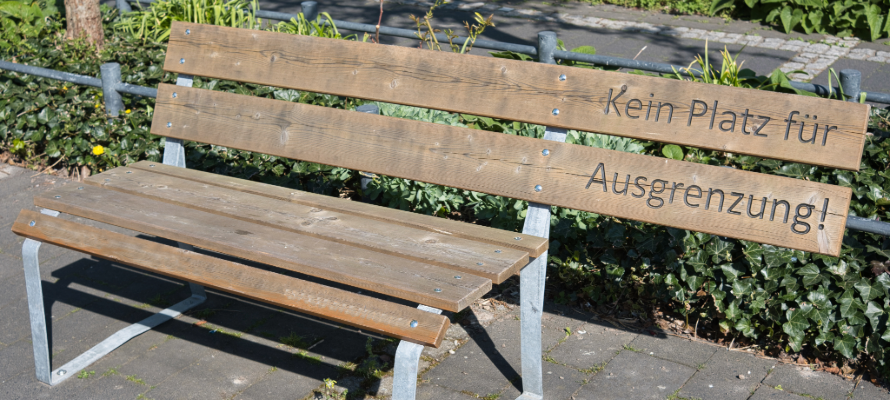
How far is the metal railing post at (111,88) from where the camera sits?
4523 millimetres

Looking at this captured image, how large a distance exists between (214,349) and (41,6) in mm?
5265

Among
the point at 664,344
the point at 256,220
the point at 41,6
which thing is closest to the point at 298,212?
the point at 256,220

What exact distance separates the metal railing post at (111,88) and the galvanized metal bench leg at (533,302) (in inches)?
110

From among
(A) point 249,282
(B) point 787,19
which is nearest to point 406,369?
(A) point 249,282

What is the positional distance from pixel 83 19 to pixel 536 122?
4424 mm

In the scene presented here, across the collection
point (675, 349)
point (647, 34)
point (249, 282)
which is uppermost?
point (647, 34)

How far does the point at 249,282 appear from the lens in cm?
250

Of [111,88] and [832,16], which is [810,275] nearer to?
[111,88]

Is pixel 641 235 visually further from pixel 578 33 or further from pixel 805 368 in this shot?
pixel 578 33

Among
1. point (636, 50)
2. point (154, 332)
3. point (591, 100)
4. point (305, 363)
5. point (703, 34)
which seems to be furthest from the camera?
point (703, 34)

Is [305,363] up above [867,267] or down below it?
below

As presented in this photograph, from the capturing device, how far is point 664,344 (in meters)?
3.24

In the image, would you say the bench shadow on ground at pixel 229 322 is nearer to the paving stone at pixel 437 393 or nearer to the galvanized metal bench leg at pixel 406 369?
the paving stone at pixel 437 393

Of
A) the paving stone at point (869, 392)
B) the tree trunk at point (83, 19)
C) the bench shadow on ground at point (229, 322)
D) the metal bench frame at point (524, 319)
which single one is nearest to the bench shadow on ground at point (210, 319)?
the bench shadow on ground at point (229, 322)
